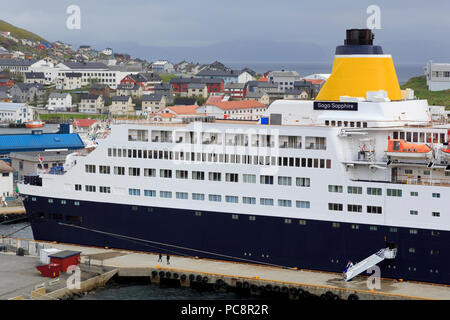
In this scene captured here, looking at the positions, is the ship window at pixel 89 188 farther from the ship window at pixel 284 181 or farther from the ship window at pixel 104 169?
the ship window at pixel 284 181

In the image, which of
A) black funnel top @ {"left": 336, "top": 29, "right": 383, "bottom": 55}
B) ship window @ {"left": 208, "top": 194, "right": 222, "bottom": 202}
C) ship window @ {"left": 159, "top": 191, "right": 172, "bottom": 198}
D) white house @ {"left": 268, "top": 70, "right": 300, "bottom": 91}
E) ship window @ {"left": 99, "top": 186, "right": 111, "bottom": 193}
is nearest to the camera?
ship window @ {"left": 208, "top": 194, "right": 222, "bottom": 202}

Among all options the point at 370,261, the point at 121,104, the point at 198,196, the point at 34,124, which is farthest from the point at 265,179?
the point at 121,104

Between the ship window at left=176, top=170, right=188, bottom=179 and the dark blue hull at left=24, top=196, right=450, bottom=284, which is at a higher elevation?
the ship window at left=176, top=170, right=188, bottom=179

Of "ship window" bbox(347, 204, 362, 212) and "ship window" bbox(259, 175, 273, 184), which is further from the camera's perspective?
"ship window" bbox(259, 175, 273, 184)

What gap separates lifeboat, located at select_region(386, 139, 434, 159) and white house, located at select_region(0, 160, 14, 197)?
85.5 ft

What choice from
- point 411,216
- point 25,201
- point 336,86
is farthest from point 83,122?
point 411,216

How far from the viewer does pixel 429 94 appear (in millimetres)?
93562

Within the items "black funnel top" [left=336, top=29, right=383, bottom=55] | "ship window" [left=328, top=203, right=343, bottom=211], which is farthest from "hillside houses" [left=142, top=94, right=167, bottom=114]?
"ship window" [left=328, top=203, right=343, bottom=211]

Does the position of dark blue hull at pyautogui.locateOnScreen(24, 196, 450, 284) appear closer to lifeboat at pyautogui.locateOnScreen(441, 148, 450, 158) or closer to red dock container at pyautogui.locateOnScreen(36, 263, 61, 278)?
lifeboat at pyautogui.locateOnScreen(441, 148, 450, 158)

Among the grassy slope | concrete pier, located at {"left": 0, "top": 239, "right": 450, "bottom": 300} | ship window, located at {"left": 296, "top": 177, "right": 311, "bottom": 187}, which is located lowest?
concrete pier, located at {"left": 0, "top": 239, "right": 450, "bottom": 300}

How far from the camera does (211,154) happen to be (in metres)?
34.8

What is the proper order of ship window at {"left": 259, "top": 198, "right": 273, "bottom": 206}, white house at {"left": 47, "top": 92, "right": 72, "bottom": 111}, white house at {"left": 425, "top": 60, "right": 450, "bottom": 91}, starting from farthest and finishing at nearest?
white house at {"left": 47, "top": 92, "right": 72, "bottom": 111} → white house at {"left": 425, "top": 60, "right": 450, "bottom": 91} → ship window at {"left": 259, "top": 198, "right": 273, "bottom": 206}

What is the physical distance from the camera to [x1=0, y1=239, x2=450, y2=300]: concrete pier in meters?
30.6

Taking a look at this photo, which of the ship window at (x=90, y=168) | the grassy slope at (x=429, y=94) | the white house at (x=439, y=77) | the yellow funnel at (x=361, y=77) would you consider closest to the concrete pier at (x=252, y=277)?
the ship window at (x=90, y=168)
